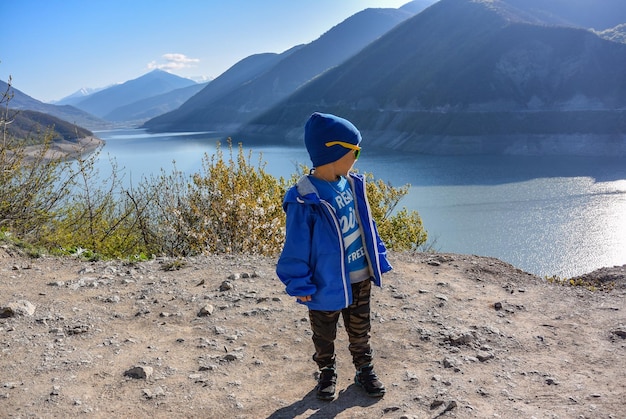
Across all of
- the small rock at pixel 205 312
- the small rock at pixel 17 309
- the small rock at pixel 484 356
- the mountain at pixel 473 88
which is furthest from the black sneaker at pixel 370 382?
the mountain at pixel 473 88

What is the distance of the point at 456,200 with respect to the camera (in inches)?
1738

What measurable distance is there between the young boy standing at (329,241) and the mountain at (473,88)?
71.0 meters

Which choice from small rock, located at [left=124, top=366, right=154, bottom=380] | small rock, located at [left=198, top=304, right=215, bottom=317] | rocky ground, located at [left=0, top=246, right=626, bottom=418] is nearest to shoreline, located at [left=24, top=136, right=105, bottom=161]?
rocky ground, located at [left=0, top=246, right=626, bottom=418]

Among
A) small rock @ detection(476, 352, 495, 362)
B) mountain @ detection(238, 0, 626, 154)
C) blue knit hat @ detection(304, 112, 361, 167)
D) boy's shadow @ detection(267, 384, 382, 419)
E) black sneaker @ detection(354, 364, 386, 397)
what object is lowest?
small rock @ detection(476, 352, 495, 362)

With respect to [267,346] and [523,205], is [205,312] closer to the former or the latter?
[267,346]

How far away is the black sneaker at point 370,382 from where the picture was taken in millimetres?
2904

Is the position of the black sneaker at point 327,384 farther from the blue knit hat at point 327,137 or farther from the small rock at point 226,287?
the small rock at point 226,287

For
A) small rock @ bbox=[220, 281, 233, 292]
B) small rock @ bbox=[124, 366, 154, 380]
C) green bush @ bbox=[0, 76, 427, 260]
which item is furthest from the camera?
green bush @ bbox=[0, 76, 427, 260]

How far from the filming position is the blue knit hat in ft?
8.69

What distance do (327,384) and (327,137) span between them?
151cm

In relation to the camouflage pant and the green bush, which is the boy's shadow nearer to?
the camouflage pant

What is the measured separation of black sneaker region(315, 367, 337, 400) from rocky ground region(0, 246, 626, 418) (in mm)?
54

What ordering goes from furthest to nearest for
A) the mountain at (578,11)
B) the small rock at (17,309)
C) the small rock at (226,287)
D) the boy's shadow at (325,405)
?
the mountain at (578,11), the small rock at (226,287), the small rock at (17,309), the boy's shadow at (325,405)

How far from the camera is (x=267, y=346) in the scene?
362cm
